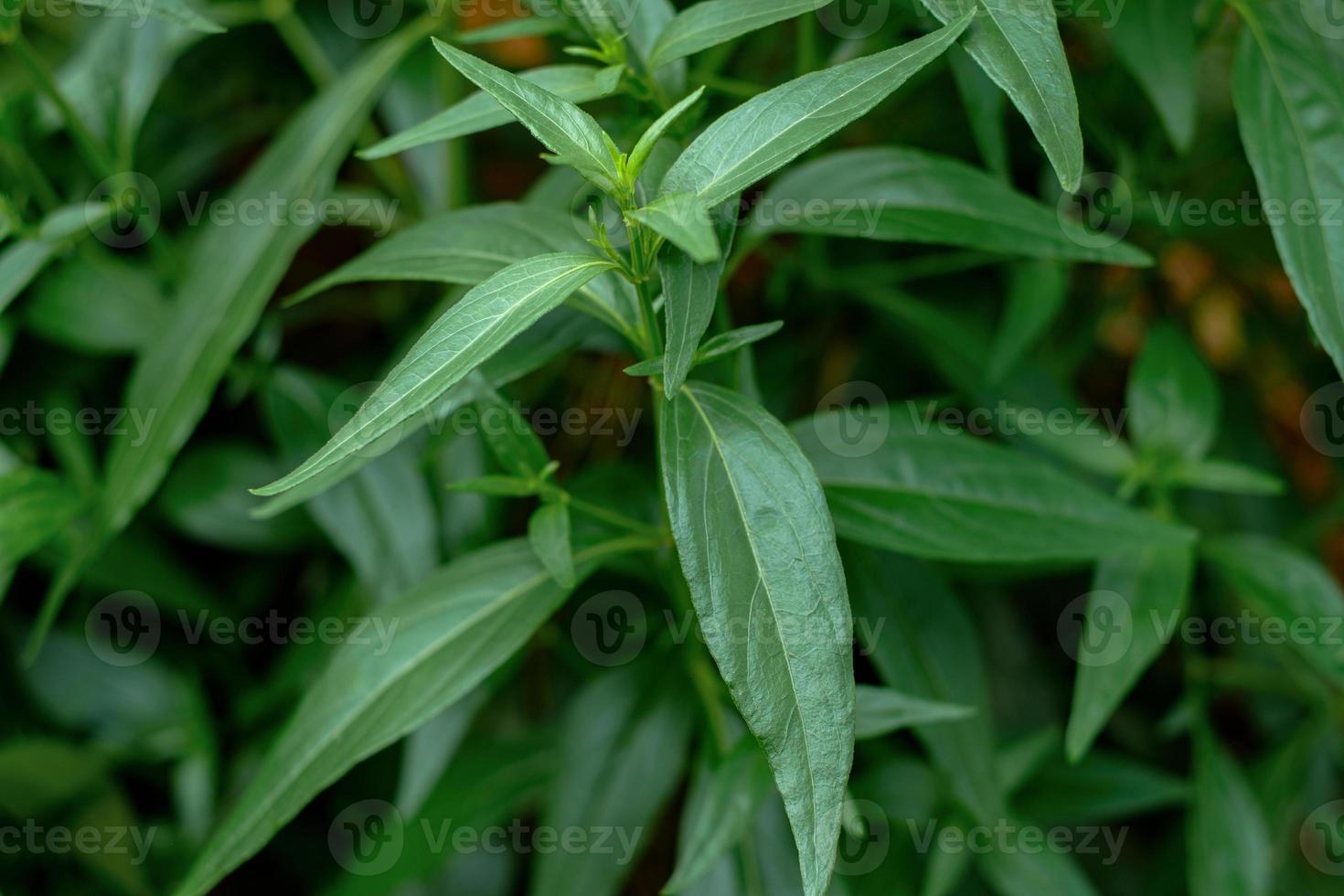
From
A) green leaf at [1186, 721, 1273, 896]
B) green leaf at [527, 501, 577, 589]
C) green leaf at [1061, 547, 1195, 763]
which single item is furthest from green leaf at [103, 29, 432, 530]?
green leaf at [1186, 721, 1273, 896]

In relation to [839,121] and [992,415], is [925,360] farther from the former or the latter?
[839,121]

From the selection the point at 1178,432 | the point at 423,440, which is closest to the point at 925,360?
the point at 1178,432

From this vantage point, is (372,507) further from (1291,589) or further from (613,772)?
(1291,589)

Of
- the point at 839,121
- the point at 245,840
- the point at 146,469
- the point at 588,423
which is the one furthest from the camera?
the point at 588,423

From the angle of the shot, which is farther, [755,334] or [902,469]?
[902,469]

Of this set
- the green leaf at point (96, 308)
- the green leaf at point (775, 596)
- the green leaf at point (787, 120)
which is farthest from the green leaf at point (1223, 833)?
the green leaf at point (96, 308)

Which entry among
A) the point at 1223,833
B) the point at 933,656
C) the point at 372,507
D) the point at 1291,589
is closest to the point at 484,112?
the point at 372,507

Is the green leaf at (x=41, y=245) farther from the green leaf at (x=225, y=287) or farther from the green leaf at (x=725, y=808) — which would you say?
the green leaf at (x=725, y=808)
